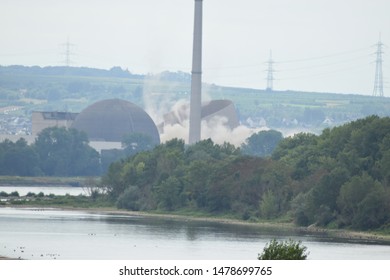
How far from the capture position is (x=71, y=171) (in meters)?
158

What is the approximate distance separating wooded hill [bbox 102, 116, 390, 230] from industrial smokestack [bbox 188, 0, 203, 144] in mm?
31316

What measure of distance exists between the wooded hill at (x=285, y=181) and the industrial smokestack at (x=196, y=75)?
3132 centimetres

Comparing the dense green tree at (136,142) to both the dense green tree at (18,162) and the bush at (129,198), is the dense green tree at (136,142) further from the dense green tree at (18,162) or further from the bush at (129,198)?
the bush at (129,198)

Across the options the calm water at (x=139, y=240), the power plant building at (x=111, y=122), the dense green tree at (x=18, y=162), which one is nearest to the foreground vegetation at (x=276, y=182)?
the calm water at (x=139, y=240)

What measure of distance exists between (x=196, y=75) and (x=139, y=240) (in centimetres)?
8432

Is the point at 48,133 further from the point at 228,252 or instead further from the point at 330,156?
the point at 228,252

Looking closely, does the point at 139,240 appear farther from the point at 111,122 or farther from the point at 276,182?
the point at 111,122

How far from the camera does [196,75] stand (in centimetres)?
14362

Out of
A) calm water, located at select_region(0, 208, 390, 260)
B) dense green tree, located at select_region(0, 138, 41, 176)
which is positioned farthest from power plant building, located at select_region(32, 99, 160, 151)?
calm water, located at select_region(0, 208, 390, 260)

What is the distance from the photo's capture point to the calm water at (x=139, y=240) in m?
50.6

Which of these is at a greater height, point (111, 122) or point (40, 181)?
point (111, 122)

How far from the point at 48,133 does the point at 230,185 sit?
79.2m

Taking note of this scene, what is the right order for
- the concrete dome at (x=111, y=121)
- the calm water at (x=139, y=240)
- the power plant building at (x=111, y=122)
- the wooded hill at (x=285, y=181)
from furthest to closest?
1. the concrete dome at (x=111, y=121)
2. the power plant building at (x=111, y=122)
3. the wooded hill at (x=285, y=181)
4. the calm water at (x=139, y=240)

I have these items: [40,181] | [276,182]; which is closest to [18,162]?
[40,181]
